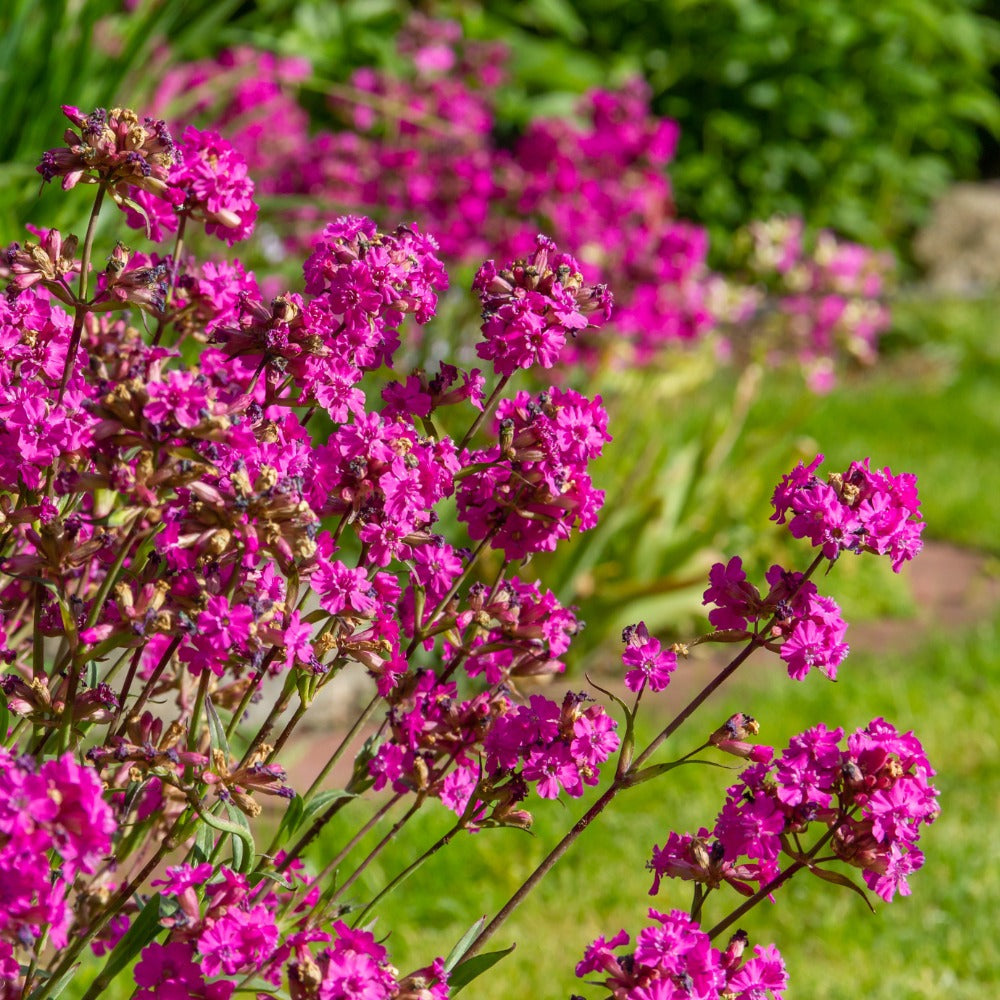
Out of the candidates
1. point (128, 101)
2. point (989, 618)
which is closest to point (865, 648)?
point (989, 618)

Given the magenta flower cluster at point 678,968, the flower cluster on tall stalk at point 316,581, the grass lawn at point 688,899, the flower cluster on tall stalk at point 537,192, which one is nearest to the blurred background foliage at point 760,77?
Answer: the flower cluster on tall stalk at point 537,192

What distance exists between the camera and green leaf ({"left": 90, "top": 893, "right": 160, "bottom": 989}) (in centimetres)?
132

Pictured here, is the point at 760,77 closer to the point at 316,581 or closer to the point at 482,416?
the point at 482,416

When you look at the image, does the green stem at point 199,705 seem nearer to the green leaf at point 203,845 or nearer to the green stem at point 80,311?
the green leaf at point 203,845

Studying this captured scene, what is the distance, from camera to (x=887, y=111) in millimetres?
8719

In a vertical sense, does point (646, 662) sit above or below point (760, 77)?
below

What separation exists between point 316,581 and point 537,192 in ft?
9.76

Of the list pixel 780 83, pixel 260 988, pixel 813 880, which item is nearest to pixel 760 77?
pixel 780 83

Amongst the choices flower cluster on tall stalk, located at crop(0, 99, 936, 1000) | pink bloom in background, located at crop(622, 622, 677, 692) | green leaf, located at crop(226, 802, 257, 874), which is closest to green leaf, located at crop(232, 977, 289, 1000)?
flower cluster on tall stalk, located at crop(0, 99, 936, 1000)

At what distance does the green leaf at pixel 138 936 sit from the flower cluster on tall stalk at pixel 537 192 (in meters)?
2.74

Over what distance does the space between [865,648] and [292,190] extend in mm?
2384

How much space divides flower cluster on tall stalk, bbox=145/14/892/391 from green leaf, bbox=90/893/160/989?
2.74m

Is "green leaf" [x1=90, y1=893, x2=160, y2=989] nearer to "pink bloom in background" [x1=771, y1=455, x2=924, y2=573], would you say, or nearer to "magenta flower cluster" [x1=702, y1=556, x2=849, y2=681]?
"magenta flower cluster" [x1=702, y1=556, x2=849, y2=681]

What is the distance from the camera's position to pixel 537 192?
4070mm
